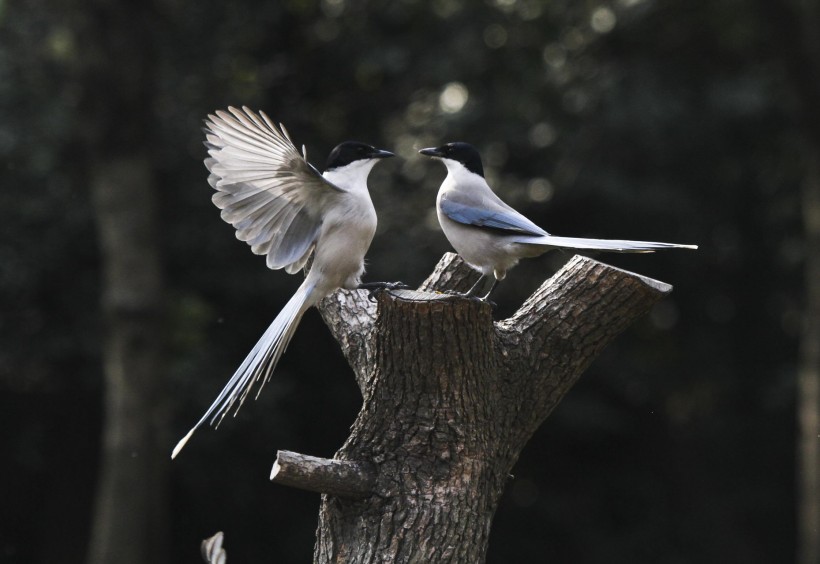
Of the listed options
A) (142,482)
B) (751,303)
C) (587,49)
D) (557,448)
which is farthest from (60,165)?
(751,303)

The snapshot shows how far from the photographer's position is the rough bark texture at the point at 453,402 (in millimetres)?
3797

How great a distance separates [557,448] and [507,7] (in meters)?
4.36

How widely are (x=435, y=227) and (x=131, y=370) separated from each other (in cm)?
251

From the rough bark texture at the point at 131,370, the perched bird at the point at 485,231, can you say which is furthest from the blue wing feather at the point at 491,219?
the rough bark texture at the point at 131,370

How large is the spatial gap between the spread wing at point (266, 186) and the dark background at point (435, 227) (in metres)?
4.45

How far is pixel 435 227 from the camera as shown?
905 centimetres

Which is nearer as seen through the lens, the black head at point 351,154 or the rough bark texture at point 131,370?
the black head at point 351,154

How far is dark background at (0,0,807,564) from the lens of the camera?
920cm

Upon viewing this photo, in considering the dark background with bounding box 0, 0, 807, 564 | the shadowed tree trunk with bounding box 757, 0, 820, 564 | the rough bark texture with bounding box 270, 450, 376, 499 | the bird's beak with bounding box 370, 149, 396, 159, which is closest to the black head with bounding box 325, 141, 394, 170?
the bird's beak with bounding box 370, 149, 396, 159

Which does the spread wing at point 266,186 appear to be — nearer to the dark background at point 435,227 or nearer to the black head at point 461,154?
the black head at point 461,154

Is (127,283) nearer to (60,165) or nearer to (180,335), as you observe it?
(180,335)

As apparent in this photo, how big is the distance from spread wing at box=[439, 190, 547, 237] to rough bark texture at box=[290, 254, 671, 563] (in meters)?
0.42

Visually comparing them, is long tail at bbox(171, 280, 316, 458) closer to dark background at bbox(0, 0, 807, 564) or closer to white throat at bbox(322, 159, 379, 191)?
white throat at bbox(322, 159, 379, 191)

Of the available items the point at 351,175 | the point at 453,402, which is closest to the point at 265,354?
the point at 453,402
